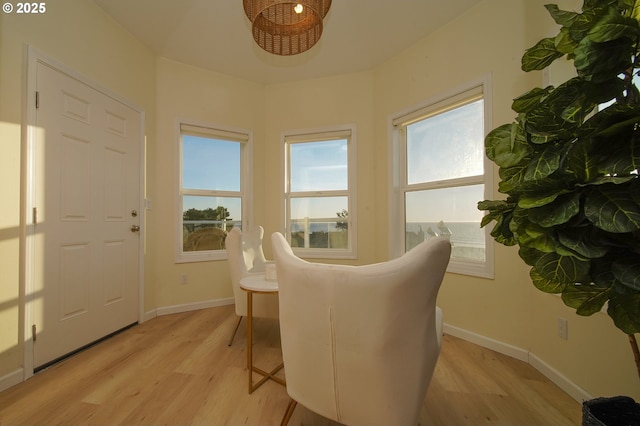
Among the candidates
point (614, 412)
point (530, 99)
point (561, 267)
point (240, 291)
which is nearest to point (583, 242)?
point (561, 267)

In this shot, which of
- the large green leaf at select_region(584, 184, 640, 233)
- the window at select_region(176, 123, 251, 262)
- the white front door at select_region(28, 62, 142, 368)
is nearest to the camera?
the large green leaf at select_region(584, 184, 640, 233)

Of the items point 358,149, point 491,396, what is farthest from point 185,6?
point 491,396

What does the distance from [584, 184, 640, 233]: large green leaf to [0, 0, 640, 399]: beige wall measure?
A: 1160 millimetres

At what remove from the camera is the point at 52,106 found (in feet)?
5.85

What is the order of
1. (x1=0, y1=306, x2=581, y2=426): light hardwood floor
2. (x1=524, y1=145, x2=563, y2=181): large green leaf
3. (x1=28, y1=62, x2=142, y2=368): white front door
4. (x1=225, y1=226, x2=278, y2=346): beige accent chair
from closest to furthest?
(x1=524, y1=145, x2=563, y2=181): large green leaf, (x1=0, y1=306, x2=581, y2=426): light hardwood floor, (x1=28, y1=62, x2=142, y2=368): white front door, (x1=225, y1=226, x2=278, y2=346): beige accent chair

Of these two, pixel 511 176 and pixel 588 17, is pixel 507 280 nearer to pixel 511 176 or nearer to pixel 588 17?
pixel 511 176

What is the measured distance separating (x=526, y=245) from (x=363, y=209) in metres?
2.31

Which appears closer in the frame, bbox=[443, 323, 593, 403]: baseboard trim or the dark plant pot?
the dark plant pot

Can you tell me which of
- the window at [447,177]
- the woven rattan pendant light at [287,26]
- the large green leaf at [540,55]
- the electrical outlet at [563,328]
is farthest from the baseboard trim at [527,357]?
the woven rattan pendant light at [287,26]

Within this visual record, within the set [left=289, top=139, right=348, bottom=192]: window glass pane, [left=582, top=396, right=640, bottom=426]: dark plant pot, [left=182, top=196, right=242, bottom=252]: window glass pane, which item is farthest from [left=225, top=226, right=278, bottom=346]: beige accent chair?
[left=582, top=396, right=640, bottom=426]: dark plant pot

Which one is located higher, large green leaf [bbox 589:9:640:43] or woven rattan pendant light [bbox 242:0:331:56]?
woven rattan pendant light [bbox 242:0:331:56]

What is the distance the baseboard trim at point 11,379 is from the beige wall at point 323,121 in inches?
1.9

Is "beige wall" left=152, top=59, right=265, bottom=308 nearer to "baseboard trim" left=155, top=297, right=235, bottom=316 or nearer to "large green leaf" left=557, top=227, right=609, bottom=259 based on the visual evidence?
"baseboard trim" left=155, top=297, right=235, bottom=316

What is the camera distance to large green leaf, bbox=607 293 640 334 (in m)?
0.65
